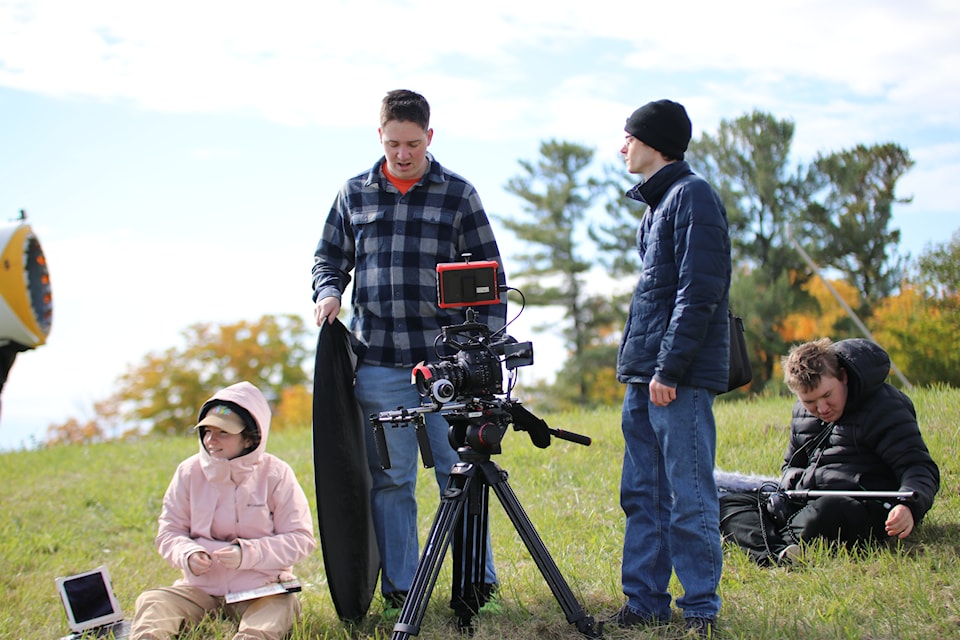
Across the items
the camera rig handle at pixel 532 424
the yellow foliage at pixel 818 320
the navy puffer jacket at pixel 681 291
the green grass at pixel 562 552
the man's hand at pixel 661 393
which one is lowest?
the yellow foliage at pixel 818 320

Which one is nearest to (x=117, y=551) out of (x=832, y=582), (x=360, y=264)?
(x=360, y=264)

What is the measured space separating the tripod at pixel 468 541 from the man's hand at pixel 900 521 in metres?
1.61

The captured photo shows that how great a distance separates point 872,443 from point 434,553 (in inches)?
92.6

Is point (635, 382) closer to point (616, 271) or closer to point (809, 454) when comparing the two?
point (809, 454)

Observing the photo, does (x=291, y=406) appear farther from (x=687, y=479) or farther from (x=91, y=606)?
(x=687, y=479)

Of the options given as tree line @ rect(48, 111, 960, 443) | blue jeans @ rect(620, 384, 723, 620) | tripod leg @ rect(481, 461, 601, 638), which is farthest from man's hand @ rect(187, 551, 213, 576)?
tree line @ rect(48, 111, 960, 443)

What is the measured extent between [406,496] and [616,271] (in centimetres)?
2883

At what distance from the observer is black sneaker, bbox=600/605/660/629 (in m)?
3.62

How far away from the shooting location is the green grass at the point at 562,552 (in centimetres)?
373

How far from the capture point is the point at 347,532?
4.12 m

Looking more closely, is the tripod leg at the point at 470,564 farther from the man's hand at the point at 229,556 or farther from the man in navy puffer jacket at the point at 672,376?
the man's hand at the point at 229,556

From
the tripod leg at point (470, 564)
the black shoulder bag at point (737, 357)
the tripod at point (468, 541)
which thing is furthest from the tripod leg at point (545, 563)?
the black shoulder bag at point (737, 357)

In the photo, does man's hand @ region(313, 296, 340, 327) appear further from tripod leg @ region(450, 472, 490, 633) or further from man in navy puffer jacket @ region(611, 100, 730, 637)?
man in navy puffer jacket @ region(611, 100, 730, 637)

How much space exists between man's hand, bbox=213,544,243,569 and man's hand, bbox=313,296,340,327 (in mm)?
1004
